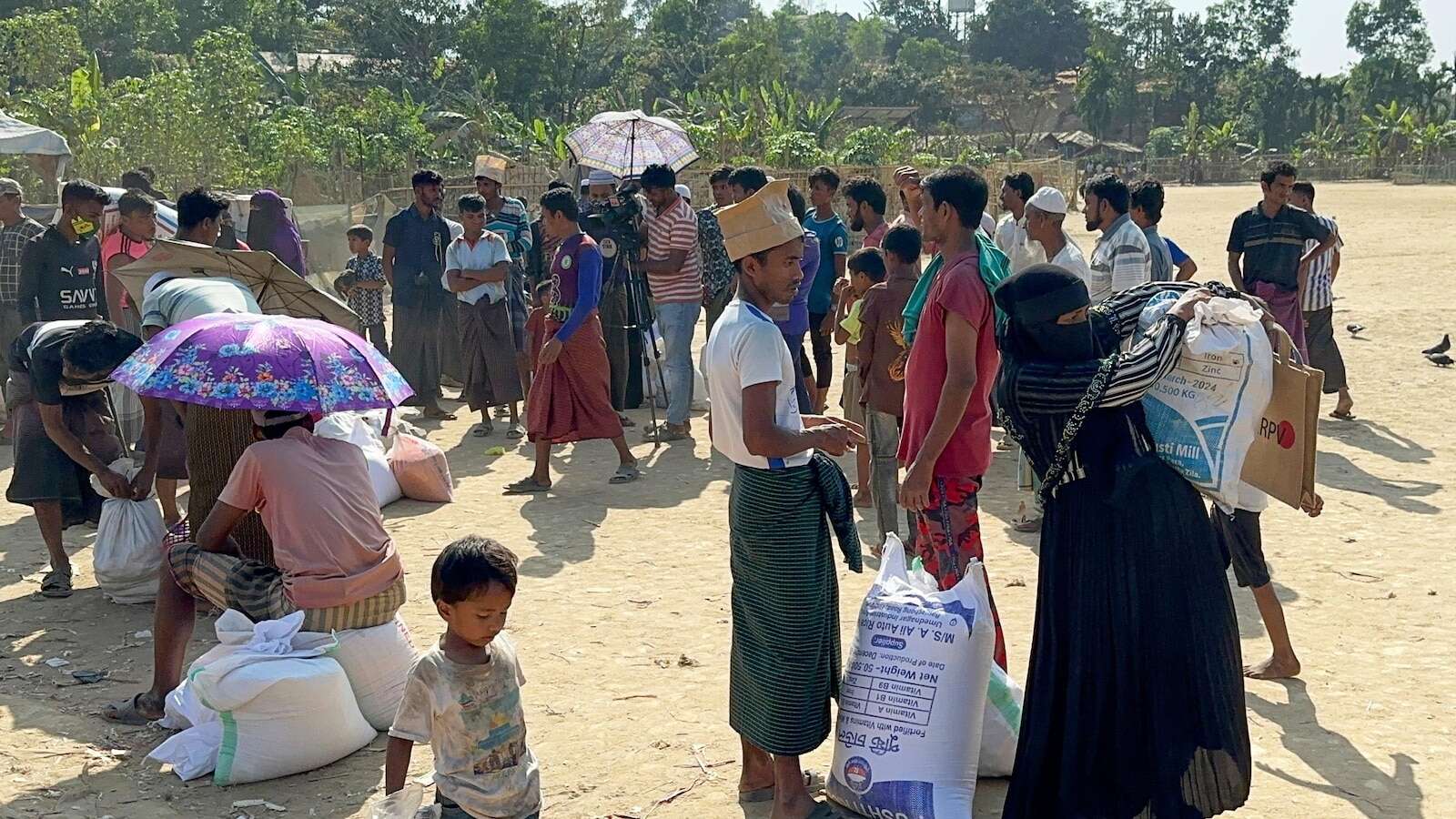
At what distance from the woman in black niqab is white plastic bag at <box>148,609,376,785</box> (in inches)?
86.9

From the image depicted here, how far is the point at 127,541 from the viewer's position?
575 cm

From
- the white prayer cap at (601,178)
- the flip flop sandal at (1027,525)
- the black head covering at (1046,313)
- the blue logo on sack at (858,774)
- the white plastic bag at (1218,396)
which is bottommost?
the flip flop sandal at (1027,525)

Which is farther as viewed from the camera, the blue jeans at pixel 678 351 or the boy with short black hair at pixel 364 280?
the boy with short black hair at pixel 364 280

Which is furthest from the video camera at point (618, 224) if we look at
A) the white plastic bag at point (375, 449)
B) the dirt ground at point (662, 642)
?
the white plastic bag at point (375, 449)

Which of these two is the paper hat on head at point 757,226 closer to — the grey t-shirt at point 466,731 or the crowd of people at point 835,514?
the crowd of people at point 835,514

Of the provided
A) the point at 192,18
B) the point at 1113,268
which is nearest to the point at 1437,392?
the point at 1113,268

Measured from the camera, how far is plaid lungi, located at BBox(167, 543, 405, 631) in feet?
Result: 14.2

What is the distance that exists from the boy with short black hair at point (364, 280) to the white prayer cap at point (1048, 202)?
5.73 meters

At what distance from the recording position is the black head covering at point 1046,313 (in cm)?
344

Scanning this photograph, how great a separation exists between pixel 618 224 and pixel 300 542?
16.8 ft

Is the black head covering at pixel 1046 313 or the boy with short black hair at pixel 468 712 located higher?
the black head covering at pixel 1046 313

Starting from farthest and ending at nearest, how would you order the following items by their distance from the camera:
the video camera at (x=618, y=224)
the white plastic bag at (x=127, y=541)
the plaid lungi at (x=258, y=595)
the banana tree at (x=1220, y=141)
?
the banana tree at (x=1220, y=141), the video camera at (x=618, y=224), the white plastic bag at (x=127, y=541), the plaid lungi at (x=258, y=595)

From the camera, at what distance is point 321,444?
4.30 meters

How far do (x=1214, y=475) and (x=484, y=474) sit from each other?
595 centimetres
